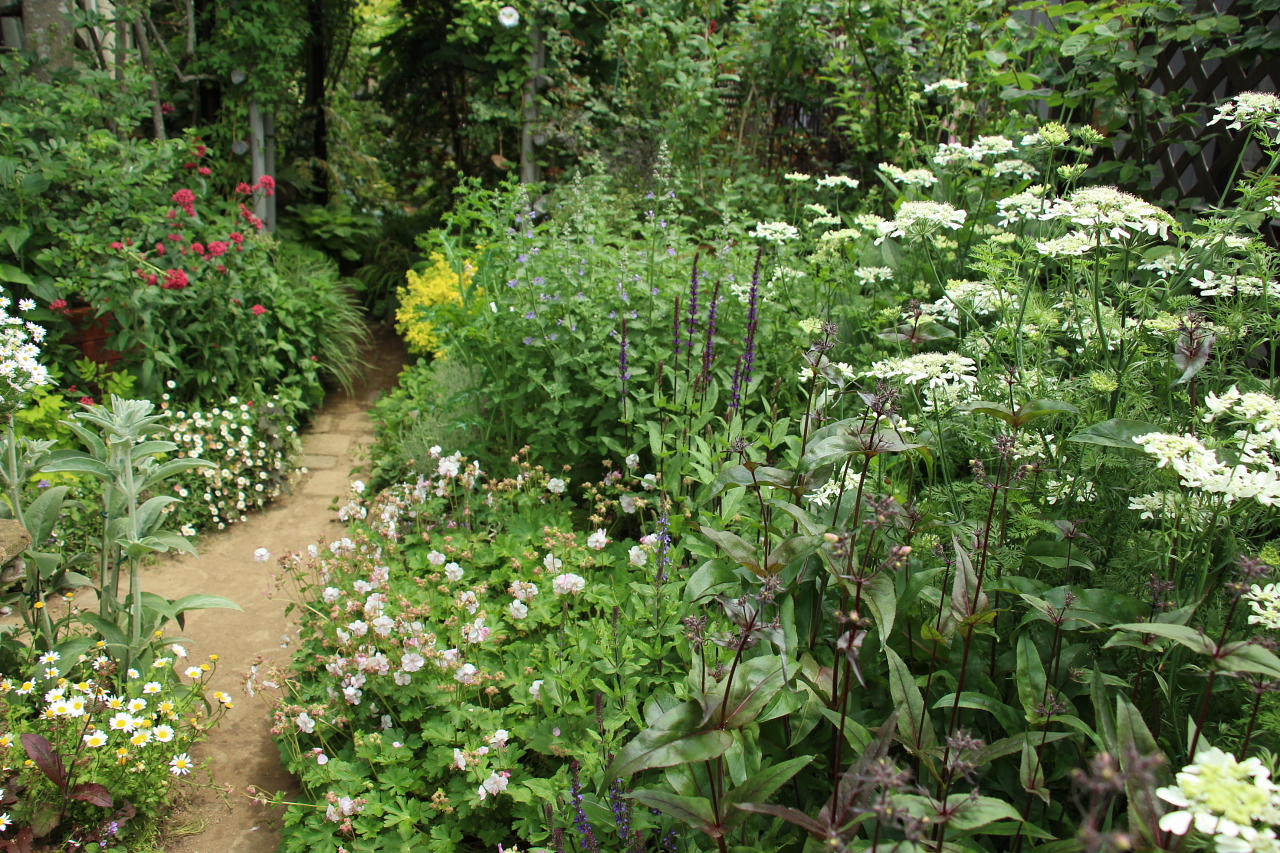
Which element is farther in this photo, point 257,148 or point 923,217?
point 257,148

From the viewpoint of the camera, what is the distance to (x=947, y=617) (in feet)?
4.67

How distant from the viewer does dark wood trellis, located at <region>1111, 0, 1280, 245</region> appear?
2930mm

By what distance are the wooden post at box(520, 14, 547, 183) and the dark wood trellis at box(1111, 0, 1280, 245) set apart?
404 centimetres

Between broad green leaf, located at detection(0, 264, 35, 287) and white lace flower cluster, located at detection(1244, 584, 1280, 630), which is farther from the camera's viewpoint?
broad green leaf, located at detection(0, 264, 35, 287)

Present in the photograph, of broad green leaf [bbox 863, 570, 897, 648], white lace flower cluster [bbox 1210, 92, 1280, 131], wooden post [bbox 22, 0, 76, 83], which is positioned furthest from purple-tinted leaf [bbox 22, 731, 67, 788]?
wooden post [bbox 22, 0, 76, 83]

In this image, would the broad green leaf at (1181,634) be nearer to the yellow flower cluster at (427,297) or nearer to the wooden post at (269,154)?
the yellow flower cluster at (427,297)

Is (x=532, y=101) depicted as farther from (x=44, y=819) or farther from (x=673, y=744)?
(x=673, y=744)

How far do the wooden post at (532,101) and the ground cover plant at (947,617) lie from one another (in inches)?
160

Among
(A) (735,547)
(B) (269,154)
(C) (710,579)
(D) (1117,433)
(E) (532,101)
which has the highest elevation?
(E) (532,101)

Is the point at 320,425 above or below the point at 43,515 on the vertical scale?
below

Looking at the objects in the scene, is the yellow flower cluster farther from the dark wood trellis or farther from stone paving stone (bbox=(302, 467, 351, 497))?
the dark wood trellis

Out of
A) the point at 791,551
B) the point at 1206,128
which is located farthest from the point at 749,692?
the point at 1206,128

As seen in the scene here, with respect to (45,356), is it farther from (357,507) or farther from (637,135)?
(637,135)

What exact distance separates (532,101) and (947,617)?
217 inches
